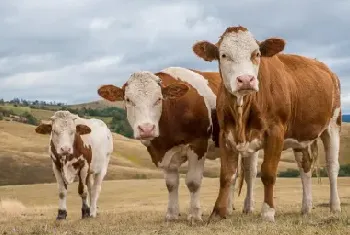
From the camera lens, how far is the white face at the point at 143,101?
10.1 m

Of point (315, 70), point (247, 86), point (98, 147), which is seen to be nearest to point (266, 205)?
point (247, 86)

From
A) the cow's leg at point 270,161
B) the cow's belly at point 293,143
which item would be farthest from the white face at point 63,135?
the cow's leg at point 270,161

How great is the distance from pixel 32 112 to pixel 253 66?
438ft

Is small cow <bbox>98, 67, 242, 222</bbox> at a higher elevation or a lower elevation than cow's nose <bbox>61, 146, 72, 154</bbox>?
higher

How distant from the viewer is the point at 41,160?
71.3m

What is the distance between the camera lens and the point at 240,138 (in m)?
9.46

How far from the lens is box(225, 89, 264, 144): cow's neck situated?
9.34 m

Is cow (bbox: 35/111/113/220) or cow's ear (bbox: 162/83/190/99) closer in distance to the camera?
cow's ear (bbox: 162/83/190/99)

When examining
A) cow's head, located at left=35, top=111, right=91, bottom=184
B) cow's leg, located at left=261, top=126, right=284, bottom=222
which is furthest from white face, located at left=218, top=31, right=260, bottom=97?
cow's head, located at left=35, top=111, right=91, bottom=184

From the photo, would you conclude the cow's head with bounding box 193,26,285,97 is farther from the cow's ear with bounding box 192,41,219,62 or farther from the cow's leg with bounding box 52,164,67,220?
the cow's leg with bounding box 52,164,67,220

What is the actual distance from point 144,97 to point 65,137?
4.57 m

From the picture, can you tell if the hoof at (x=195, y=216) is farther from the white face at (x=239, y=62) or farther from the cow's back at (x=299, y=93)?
the white face at (x=239, y=62)

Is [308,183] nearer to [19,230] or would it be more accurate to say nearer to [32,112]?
[19,230]

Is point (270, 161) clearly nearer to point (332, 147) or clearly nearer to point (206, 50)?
point (206, 50)
